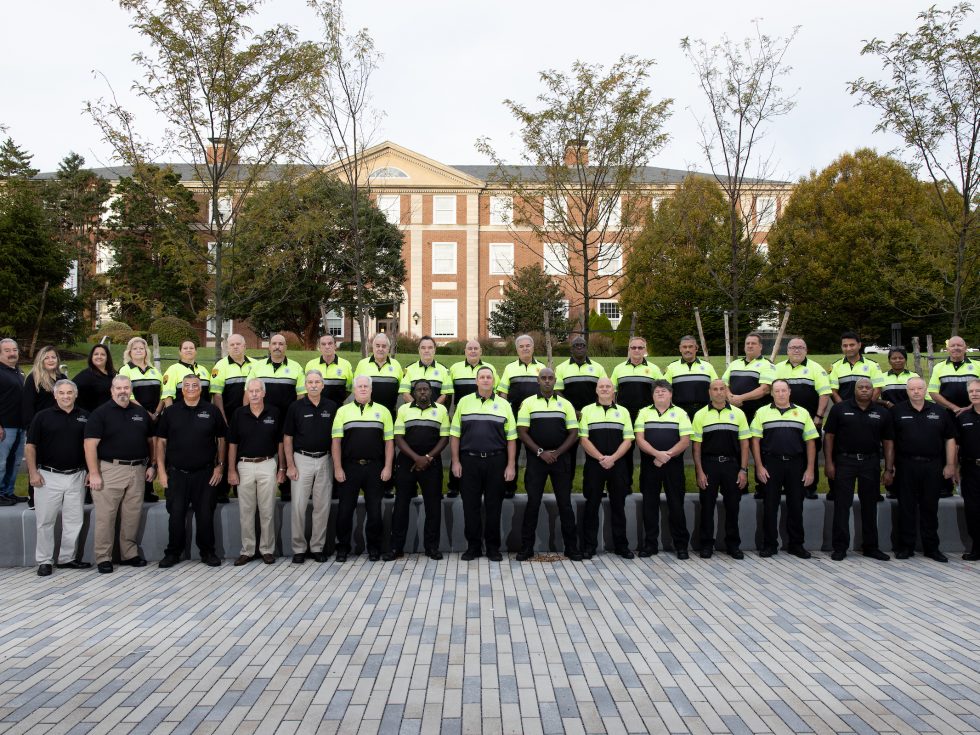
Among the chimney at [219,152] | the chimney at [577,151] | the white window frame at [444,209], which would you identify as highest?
the white window frame at [444,209]

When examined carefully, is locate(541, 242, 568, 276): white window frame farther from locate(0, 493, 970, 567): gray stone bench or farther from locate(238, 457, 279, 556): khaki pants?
locate(238, 457, 279, 556): khaki pants

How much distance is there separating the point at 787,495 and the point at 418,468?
415cm

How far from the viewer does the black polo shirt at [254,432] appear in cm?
777

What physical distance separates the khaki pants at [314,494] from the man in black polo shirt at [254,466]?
0.88ft

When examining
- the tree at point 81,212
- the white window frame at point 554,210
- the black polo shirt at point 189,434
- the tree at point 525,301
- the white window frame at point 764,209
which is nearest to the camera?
the black polo shirt at point 189,434

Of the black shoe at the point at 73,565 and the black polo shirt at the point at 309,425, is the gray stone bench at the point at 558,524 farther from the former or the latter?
the black polo shirt at the point at 309,425

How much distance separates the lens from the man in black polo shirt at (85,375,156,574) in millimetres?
7551

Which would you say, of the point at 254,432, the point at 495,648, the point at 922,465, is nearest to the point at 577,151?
the point at 922,465

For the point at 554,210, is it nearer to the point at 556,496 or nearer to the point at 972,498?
the point at 556,496

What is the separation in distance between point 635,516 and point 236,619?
4.50m

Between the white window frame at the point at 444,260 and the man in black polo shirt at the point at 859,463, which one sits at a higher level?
the white window frame at the point at 444,260

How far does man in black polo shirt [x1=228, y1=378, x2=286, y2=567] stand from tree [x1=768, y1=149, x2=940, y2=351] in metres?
30.4

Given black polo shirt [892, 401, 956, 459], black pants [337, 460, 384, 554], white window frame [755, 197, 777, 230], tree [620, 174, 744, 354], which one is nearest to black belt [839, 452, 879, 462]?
black polo shirt [892, 401, 956, 459]

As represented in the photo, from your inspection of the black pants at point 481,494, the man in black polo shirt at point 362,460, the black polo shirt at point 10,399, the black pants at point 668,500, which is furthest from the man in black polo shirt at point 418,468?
the black polo shirt at point 10,399
